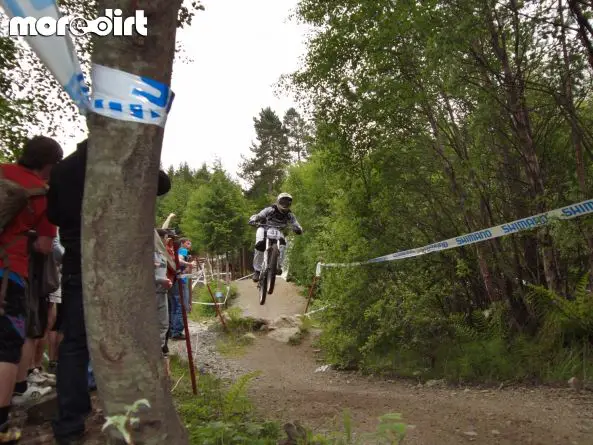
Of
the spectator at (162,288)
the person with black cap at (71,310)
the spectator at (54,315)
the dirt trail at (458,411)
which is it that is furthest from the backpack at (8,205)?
the dirt trail at (458,411)

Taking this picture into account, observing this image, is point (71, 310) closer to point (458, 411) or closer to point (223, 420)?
point (223, 420)

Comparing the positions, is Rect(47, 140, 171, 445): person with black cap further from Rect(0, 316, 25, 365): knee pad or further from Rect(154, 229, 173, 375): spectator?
Rect(154, 229, 173, 375): spectator

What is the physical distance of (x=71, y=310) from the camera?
2850 mm

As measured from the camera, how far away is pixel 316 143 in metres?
8.79

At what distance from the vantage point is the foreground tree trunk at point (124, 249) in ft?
6.53

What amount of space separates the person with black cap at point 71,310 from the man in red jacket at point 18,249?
208 millimetres

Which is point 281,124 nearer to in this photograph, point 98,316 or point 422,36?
point 422,36

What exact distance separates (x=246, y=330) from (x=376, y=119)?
8.03m

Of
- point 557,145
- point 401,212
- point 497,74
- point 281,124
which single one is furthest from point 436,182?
point 281,124

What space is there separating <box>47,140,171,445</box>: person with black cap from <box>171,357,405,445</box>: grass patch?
0.71 m

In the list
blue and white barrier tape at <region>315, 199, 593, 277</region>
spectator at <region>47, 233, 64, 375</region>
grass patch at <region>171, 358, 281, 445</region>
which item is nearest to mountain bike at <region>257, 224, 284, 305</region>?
blue and white barrier tape at <region>315, 199, 593, 277</region>

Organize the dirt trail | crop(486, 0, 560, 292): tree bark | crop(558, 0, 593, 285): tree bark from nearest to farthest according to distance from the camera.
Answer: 1. the dirt trail
2. crop(558, 0, 593, 285): tree bark
3. crop(486, 0, 560, 292): tree bark

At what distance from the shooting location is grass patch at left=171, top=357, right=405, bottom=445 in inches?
107

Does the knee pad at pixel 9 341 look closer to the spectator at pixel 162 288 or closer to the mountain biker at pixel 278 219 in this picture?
the spectator at pixel 162 288
